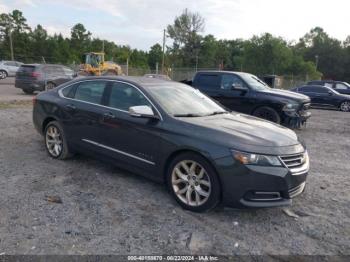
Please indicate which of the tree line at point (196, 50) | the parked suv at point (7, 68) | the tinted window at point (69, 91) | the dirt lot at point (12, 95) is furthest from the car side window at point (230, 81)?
the tree line at point (196, 50)

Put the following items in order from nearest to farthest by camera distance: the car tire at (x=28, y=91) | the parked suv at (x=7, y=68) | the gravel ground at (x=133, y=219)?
the gravel ground at (x=133, y=219) → the car tire at (x=28, y=91) → the parked suv at (x=7, y=68)

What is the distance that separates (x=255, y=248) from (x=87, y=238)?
1.69 meters

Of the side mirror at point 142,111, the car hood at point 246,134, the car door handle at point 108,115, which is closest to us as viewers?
the car hood at point 246,134

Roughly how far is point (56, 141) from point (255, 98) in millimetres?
5884

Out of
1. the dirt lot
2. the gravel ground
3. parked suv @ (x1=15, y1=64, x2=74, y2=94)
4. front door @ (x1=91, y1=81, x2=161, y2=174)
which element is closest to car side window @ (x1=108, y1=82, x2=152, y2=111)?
front door @ (x1=91, y1=81, x2=161, y2=174)

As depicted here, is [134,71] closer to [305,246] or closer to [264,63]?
[264,63]

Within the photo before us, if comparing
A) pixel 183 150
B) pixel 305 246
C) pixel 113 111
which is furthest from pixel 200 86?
pixel 305 246

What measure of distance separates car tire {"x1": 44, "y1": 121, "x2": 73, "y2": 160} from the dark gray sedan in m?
0.02

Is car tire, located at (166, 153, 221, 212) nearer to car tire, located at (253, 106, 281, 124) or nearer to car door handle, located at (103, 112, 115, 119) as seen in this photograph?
car door handle, located at (103, 112, 115, 119)

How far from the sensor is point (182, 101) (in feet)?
17.0

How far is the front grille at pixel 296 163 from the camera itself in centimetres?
408

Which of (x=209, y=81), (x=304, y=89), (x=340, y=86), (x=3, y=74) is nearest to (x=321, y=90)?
(x=304, y=89)

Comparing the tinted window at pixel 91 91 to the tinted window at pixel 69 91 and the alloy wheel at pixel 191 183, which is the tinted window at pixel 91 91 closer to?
the tinted window at pixel 69 91

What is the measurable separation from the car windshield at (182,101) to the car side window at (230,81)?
4987mm
